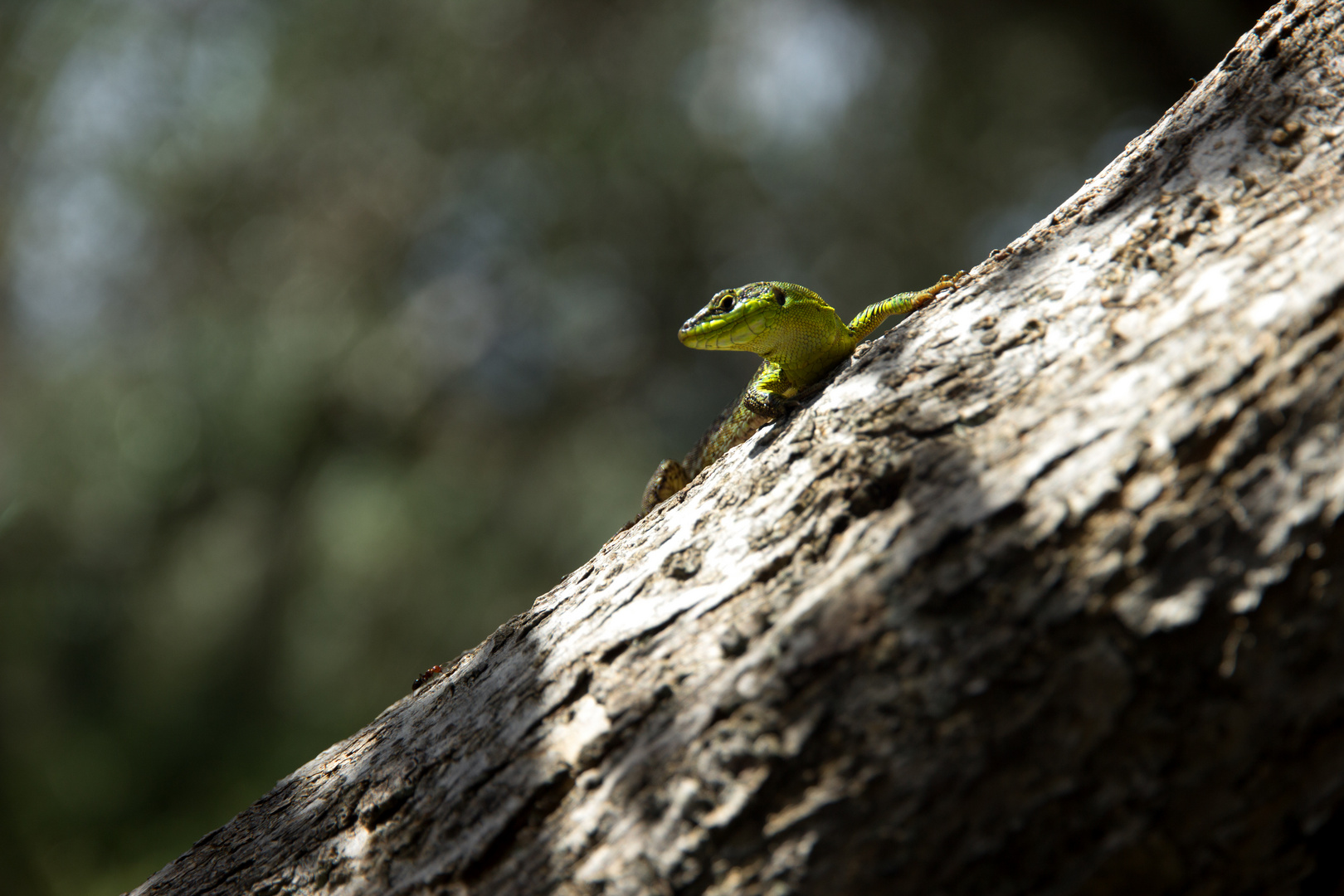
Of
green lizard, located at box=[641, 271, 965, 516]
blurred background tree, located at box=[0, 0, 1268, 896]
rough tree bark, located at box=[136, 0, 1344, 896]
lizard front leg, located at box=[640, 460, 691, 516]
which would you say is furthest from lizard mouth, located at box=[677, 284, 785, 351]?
blurred background tree, located at box=[0, 0, 1268, 896]

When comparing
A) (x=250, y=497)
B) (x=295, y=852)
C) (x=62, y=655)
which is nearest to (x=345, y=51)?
(x=250, y=497)

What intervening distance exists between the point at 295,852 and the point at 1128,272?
2677mm

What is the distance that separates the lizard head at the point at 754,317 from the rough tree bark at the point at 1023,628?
1.10 m

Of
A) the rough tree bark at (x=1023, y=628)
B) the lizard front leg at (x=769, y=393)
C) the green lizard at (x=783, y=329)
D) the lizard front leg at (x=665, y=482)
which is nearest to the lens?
the rough tree bark at (x=1023, y=628)

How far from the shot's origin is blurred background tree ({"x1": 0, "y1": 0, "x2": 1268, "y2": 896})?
880 centimetres

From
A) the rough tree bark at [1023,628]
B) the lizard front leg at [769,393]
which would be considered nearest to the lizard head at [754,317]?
the lizard front leg at [769,393]

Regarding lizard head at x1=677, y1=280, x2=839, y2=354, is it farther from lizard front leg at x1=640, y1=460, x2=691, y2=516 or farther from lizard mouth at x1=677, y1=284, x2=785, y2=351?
lizard front leg at x1=640, y1=460, x2=691, y2=516

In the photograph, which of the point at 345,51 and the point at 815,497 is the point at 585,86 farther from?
the point at 815,497

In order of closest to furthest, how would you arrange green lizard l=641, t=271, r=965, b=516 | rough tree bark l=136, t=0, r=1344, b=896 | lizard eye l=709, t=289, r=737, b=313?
rough tree bark l=136, t=0, r=1344, b=896
green lizard l=641, t=271, r=965, b=516
lizard eye l=709, t=289, r=737, b=313

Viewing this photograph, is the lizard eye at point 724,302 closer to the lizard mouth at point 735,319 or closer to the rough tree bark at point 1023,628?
the lizard mouth at point 735,319

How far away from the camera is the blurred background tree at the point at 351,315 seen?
8.80m

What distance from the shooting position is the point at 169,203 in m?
9.23

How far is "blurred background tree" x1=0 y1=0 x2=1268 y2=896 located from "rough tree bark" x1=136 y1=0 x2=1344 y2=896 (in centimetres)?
703

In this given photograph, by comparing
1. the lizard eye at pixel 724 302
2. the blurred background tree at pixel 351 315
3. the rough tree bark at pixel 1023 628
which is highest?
the blurred background tree at pixel 351 315
